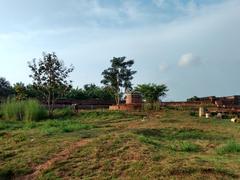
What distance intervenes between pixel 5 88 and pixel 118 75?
800 centimetres

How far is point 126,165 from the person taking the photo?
614 cm

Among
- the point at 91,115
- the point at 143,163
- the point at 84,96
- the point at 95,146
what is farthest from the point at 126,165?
the point at 84,96

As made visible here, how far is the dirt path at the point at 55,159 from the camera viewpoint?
21.1 ft

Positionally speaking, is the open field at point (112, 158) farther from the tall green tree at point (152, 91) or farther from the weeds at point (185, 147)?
the tall green tree at point (152, 91)

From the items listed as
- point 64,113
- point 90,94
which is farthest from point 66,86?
point 90,94

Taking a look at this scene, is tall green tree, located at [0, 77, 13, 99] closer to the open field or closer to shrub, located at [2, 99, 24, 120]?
shrub, located at [2, 99, 24, 120]

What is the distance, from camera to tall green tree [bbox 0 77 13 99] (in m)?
25.4

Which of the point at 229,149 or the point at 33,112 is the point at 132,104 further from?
the point at 229,149

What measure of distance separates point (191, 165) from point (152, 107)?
1201 cm

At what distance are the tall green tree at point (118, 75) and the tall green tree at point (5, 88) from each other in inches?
261

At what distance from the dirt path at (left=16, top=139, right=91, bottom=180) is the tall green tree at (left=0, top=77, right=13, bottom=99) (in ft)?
59.6

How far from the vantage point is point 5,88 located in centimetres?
2617

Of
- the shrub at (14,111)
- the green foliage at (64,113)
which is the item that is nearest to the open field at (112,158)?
the shrub at (14,111)

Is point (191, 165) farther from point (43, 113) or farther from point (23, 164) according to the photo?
point (43, 113)
